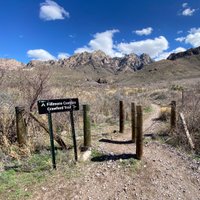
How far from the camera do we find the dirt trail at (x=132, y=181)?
5.04 m

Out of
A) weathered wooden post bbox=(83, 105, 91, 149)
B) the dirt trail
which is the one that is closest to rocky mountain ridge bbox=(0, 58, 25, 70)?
weathered wooden post bbox=(83, 105, 91, 149)

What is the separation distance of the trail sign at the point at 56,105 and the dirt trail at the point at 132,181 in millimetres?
1503

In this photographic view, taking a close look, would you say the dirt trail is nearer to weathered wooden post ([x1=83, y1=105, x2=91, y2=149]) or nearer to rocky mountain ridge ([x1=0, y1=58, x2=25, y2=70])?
weathered wooden post ([x1=83, y1=105, x2=91, y2=149])

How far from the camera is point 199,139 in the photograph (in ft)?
25.0

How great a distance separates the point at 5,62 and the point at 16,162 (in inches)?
159

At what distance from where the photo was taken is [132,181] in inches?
218

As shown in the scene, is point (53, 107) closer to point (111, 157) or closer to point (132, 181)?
point (111, 157)

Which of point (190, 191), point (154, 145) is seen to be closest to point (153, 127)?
point (154, 145)

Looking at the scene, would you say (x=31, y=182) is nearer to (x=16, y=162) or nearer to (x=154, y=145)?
(x=16, y=162)

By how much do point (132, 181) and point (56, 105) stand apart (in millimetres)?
2434

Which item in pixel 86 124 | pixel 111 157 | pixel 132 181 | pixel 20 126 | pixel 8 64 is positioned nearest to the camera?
pixel 132 181

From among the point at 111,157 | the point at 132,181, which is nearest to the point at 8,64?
the point at 111,157

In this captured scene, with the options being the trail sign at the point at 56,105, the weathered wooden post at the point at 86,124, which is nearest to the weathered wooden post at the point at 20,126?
the trail sign at the point at 56,105

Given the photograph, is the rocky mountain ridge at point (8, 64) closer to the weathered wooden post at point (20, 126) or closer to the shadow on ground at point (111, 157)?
the weathered wooden post at point (20, 126)
